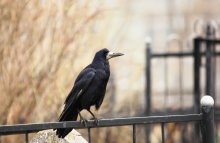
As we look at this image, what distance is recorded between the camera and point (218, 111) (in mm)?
9602

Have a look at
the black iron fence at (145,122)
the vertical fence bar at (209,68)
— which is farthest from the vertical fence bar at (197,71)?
the black iron fence at (145,122)

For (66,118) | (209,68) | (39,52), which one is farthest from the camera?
(209,68)

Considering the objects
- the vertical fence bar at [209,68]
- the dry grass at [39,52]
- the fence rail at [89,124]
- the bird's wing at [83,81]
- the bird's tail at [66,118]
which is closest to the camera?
the fence rail at [89,124]

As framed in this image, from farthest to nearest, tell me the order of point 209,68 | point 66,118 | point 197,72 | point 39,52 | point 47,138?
point 197,72, point 209,68, point 39,52, point 66,118, point 47,138

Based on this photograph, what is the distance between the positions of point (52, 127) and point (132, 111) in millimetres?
5422

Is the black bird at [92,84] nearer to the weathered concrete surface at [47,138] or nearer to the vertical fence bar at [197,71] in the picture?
the weathered concrete surface at [47,138]

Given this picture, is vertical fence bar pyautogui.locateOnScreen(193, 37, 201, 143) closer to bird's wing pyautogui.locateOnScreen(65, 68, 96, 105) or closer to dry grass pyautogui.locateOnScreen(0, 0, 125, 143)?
dry grass pyautogui.locateOnScreen(0, 0, 125, 143)

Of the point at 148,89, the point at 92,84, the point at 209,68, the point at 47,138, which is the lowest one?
the point at 47,138

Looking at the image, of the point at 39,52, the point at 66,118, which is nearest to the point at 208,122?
the point at 66,118

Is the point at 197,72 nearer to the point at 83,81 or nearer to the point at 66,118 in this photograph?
the point at 83,81

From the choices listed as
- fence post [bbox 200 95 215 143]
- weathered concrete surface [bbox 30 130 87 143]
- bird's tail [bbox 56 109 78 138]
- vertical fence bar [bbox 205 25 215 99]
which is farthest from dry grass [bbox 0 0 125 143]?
fence post [bbox 200 95 215 143]

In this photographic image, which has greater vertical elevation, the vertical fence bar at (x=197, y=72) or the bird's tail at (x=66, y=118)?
the vertical fence bar at (x=197, y=72)

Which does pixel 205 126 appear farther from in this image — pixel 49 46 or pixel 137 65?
pixel 137 65

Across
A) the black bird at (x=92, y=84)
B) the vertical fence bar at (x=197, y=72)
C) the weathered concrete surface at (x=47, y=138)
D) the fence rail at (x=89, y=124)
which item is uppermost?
the vertical fence bar at (x=197, y=72)
